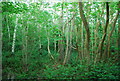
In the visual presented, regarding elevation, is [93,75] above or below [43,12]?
below

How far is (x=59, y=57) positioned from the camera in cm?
→ 429

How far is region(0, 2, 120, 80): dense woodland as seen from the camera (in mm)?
2412

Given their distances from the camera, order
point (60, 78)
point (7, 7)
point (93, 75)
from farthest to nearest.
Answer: point (60, 78), point (93, 75), point (7, 7)

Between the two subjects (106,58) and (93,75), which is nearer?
(93,75)

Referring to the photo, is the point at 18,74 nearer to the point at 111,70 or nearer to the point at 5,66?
the point at 5,66

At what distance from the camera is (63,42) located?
346 cm

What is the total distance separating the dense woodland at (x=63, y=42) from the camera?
241cm

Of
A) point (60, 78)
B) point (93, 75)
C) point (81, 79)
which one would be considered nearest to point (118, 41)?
point (93, 75)

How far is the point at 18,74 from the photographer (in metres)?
2.96

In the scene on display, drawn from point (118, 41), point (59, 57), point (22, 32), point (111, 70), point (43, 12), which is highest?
point (43, 12)

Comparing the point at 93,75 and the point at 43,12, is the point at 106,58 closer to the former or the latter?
the point at 93,75

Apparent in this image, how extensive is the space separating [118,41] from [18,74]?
8.87 ft

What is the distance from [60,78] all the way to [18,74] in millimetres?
1100

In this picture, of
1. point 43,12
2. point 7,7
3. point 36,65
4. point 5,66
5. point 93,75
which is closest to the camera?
point 7,7
